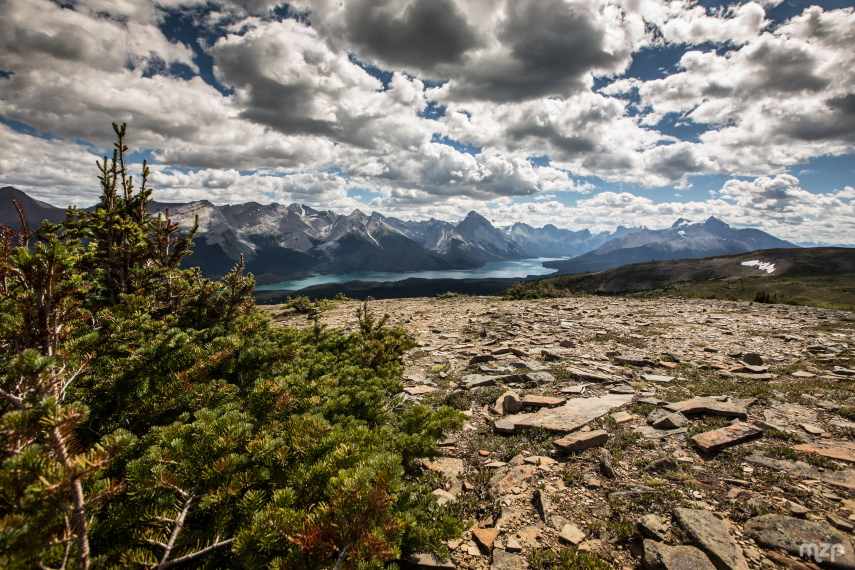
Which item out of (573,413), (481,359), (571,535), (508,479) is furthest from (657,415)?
(481,359)

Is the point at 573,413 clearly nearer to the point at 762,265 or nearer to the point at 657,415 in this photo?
the point at 657,415

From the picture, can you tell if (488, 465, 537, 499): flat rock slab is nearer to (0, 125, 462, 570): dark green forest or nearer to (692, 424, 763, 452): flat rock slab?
(0, 125, 462, 570): dark green forest

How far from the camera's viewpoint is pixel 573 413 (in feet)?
25.1

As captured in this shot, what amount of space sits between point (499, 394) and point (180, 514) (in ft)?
24.7

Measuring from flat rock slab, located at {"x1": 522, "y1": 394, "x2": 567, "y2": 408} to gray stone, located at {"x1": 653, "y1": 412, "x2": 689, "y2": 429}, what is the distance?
199cm

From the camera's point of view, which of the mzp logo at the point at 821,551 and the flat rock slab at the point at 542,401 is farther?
the flat rock slab at the point at 542,401

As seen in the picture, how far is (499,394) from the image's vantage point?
902 centimetres

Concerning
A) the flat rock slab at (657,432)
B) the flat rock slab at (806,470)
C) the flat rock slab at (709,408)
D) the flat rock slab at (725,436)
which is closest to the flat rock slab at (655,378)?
the flat rock slab at (709,408)

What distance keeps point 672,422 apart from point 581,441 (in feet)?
7.12

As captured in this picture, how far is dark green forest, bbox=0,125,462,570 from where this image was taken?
2070 millimetres

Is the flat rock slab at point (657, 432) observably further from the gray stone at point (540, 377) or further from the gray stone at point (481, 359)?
the gray stone at point (481, 359)

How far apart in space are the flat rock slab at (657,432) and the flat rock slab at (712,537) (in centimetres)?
226

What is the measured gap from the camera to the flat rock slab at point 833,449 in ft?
17.8

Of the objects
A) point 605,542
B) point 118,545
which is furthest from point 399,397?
point 118,545
